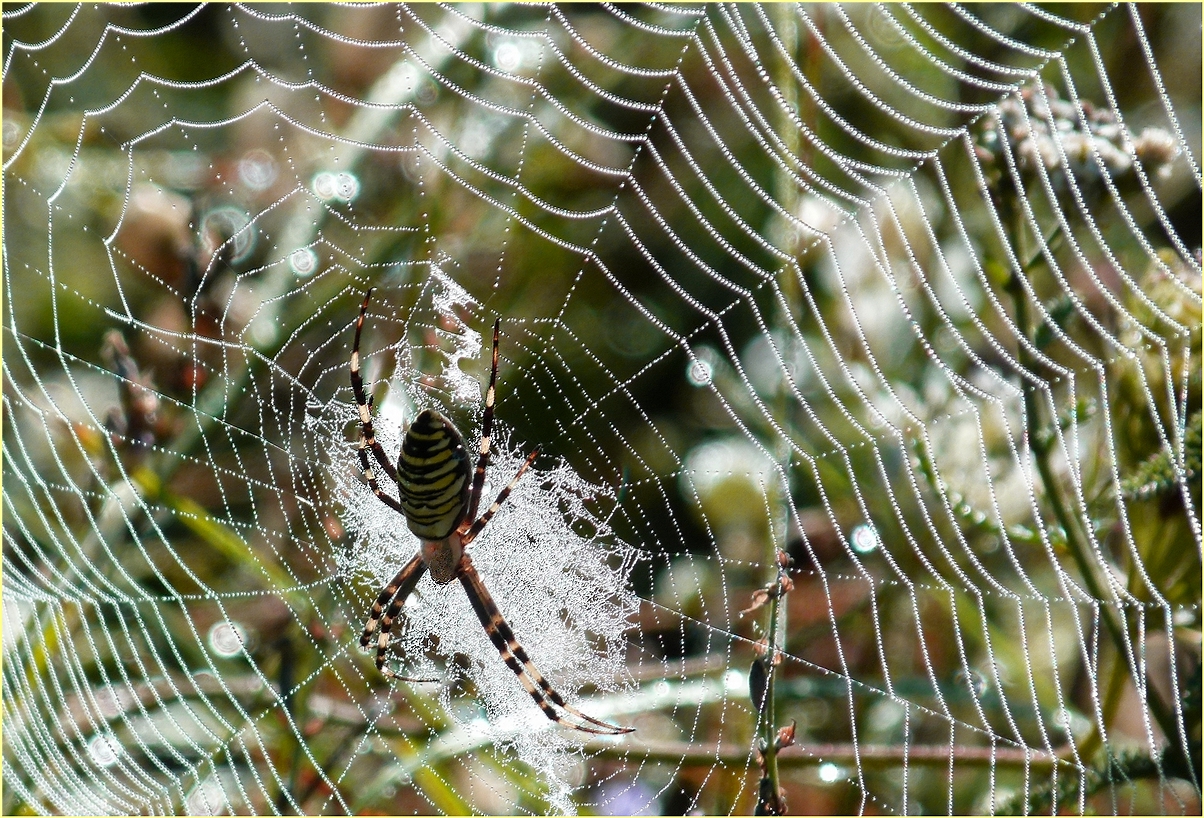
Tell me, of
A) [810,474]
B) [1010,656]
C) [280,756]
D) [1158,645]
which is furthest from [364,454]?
[1158,645]

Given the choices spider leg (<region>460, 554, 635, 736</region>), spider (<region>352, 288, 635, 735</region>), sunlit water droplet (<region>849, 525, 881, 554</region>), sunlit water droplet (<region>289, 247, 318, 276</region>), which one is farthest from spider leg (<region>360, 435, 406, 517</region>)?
sunlit water droplet (<region>849, 525, 881, 554</region>)

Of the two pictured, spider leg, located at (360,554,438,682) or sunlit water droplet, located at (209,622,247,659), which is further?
sunlit water droplet, located at (209,622,247,659)

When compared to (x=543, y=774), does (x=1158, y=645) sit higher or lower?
higher

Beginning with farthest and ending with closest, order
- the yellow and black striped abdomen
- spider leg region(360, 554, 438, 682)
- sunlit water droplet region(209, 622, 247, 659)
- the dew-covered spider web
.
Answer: sunlit water droplet region(209, 622, 247, 659) < spider leg region(360, 554, 438, 682) < the dew-covered spider web < the yellow and black striped abdomen

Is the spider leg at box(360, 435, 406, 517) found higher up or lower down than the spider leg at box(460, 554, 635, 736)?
higher up

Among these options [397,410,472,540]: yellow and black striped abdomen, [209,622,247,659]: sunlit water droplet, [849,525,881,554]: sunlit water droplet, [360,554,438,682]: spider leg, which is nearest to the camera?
[397,410,472,540]: yellow and black striped abdomen

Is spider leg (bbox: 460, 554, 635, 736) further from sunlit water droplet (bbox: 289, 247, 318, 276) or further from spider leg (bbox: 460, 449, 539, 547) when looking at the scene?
sunlit water droplet (bbox: 289, 247, 318, 276)

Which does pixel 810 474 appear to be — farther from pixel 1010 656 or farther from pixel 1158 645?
pixel 1158 645
